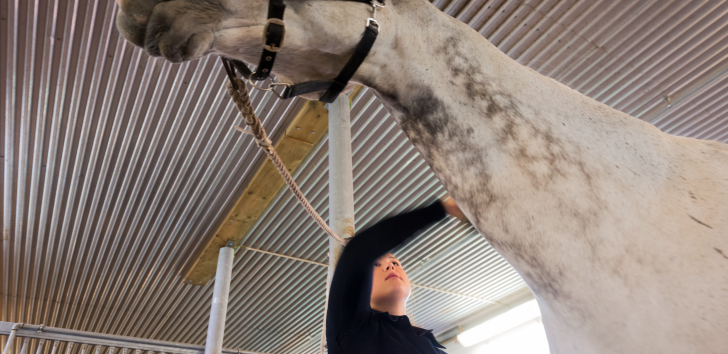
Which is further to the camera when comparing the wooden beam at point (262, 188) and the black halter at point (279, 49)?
the wooden beam at point (262, 188)

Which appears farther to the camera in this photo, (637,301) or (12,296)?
(12,296)

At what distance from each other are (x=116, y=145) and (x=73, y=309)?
5942mm

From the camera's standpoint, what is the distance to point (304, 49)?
35.5 inches

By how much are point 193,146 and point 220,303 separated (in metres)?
2.38

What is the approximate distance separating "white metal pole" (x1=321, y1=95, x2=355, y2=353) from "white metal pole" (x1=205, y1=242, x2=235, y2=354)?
3.29 metres

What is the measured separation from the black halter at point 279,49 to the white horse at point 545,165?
18 millimetres

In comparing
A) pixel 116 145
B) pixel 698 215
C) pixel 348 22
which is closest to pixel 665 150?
pixel 698 215

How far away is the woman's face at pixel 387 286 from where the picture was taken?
2.07 metres

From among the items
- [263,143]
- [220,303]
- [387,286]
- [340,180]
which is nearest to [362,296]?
[387,286]

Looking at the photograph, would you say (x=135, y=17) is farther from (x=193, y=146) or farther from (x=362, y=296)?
(x=193, y=146)

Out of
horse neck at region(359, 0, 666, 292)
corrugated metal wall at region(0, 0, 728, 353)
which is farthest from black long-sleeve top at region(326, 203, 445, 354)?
corrugated metal wall at region(0, 0, 728, 353)

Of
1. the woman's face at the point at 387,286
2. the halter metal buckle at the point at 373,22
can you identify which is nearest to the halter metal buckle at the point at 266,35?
the halter metal buckle at the point at 373,22

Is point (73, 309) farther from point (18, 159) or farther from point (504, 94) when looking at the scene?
point (504, 94)

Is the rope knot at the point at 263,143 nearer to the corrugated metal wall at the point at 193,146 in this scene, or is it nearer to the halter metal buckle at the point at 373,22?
the halter metal buckle at the point at 373,22
